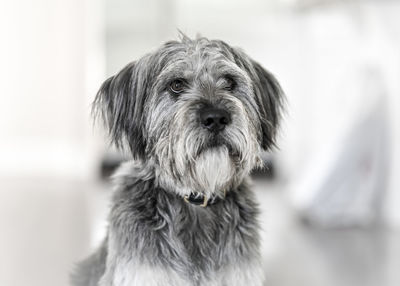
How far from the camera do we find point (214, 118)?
5.76 feet


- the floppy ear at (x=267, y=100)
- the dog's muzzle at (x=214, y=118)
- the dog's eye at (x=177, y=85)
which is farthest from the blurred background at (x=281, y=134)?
the dog's muzzle at (x=214, y=118)

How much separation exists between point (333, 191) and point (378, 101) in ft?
1.99

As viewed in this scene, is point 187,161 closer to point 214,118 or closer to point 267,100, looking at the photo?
point 214,118

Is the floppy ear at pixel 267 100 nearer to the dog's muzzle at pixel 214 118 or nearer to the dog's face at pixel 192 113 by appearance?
the dog's face at pixel 192 113

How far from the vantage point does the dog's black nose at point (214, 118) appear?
1.76 metres

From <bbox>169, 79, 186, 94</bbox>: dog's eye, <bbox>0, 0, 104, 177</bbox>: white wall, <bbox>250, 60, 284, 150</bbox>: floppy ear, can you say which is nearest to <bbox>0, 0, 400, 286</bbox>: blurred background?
<bbox>0, 0, 104, 177</bbox>: white wall

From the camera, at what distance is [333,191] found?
153 inches

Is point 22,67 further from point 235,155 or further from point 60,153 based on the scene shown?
point 235,155

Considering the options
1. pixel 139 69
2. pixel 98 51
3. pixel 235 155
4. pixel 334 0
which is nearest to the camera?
pixel 235 155

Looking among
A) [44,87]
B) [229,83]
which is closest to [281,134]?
[229,83]

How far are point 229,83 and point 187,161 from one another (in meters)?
0.29

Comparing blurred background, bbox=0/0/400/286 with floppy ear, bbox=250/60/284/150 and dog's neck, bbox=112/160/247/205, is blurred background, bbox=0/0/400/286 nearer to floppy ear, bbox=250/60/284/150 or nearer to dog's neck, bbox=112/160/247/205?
floppy ear, bbox=250/60/284/150

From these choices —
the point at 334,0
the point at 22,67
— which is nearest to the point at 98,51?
the point at 22,67

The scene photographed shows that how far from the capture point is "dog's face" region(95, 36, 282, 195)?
1784 mm
